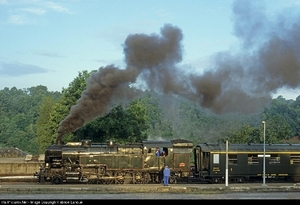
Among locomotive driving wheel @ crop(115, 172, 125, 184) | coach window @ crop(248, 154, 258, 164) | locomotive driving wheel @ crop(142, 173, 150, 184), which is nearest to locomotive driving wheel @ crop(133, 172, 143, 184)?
locomotive driving wheel @ crop(142, 173, 150, 184)

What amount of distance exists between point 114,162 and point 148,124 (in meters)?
57.1

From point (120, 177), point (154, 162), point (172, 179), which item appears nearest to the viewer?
point (120, 177)

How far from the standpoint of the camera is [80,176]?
3562 cm

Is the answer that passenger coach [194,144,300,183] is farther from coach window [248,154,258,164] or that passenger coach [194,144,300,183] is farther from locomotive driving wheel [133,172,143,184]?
locomotive driving wheel [133,172,143,184]

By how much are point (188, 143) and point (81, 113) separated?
9.15m

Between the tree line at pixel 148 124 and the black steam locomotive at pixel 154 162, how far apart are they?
6.79 m

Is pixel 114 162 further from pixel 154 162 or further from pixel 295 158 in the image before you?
pixel 295 158

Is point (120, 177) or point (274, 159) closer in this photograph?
point (120, 177)

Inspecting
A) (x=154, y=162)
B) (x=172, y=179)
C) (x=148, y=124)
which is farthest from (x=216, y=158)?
(x=148, y=124)

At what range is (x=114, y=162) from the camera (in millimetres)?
35938

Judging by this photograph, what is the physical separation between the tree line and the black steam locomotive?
6.79 m

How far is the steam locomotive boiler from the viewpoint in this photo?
117ft

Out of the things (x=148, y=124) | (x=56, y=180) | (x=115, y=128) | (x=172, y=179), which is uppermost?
(x=148, y=124)

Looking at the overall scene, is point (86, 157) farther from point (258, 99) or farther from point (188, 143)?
point (258, 99)
